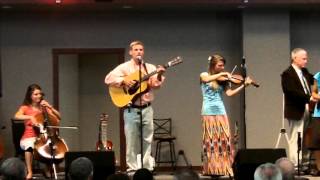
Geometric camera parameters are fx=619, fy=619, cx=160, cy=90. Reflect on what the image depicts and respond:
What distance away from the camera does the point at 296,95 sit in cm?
837

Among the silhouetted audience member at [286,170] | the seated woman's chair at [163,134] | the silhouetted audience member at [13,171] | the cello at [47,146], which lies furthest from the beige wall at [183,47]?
the silhouetted audience member at [13,171]

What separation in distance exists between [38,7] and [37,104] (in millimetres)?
2153

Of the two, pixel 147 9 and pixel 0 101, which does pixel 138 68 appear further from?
pixel 0 101

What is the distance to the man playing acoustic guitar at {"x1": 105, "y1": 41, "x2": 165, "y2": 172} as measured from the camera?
7695 mm

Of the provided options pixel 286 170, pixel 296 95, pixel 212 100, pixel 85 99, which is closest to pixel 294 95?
pixel 296 95

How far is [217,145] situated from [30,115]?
2.72 metres

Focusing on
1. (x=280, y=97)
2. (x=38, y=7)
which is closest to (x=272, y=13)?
(x=280, y=97)

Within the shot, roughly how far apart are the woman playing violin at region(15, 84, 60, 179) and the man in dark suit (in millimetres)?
3255

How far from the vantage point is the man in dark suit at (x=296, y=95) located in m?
8.37

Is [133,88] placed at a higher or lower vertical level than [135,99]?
higher

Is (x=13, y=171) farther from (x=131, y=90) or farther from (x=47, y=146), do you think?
(x=47, y=146)

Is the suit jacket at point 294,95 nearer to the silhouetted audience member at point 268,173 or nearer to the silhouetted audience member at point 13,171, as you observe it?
the silhouetted audience member at point 268,173

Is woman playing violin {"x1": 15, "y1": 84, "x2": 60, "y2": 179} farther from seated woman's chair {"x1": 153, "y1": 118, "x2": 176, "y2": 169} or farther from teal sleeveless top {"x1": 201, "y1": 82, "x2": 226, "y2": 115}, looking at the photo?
seated woman's chair {"x1": 153, "y1": 118, "x2": 176, "y2": 169}

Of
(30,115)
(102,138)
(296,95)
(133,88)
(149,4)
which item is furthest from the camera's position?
(149,4)
